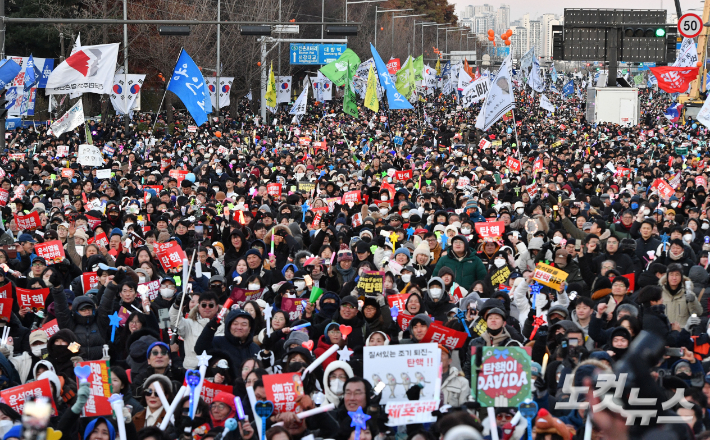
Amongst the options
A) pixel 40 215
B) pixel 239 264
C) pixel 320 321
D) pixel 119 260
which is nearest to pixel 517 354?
pixel 320 321

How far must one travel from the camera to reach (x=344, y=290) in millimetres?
9500

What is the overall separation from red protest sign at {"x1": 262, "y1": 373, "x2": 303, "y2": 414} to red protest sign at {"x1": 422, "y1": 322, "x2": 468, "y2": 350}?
1605 millimetres

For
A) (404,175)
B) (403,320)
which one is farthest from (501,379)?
(404,175)

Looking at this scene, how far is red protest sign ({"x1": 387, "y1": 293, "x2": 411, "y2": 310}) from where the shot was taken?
29.5ft

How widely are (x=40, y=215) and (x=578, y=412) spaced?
10.2m

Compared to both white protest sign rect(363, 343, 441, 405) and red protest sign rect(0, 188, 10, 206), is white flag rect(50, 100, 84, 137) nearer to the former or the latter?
red protest sign rect(0, 188, 10, 206)

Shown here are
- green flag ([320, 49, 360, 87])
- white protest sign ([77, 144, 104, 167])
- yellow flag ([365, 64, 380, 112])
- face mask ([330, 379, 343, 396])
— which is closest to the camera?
face mask ([330, 379, 343, 396])

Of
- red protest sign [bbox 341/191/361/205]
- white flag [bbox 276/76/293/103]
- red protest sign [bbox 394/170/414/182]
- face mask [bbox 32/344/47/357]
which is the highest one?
white flag [bbox 276/76/293/103]

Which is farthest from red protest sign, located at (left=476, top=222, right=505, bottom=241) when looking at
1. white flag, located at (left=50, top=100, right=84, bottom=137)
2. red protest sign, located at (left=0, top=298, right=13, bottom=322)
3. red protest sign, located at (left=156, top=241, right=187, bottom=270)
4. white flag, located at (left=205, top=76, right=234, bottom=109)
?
white flag, located at (left=205, top=76, right=234, bottom=109)

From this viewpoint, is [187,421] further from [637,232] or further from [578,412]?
[637,232]

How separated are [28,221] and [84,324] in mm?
5944

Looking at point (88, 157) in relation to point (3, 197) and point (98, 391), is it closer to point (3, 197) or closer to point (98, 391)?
point (3, 197)

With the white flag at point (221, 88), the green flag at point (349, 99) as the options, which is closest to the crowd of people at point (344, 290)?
the green flag at point (349, 99)

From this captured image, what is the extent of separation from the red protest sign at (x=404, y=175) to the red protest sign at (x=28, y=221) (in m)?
7.73
